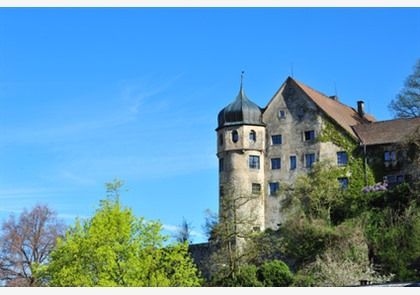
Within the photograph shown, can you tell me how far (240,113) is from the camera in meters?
48.9

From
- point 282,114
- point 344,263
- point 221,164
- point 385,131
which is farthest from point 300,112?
point 344,263

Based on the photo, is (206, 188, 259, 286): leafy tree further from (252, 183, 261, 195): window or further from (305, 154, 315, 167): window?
(305, 154, 315, 167): window

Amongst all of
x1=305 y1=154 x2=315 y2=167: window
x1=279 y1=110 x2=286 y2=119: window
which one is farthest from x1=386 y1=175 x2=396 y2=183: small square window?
x1=279 y1=110 x2=286 y2=119: window

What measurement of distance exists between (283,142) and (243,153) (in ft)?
9.68

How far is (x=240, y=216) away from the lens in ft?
140

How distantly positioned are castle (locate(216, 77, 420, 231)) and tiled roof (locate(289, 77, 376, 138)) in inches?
3.8

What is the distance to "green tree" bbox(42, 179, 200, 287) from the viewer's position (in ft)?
95.1

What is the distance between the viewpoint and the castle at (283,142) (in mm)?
46281

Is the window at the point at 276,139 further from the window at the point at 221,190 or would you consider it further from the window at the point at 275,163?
the window at the point at 221,190

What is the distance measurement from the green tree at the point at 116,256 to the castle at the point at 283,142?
51.4 feet

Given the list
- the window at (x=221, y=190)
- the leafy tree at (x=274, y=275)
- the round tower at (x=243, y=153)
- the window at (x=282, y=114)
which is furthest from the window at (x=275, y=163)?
the leafy tree at (x=274, y=275)
